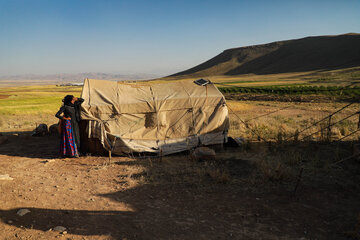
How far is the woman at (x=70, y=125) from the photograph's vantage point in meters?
7.67

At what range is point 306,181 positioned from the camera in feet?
19.5

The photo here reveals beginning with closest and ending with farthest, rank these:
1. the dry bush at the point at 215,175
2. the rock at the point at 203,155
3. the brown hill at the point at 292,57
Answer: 1. the dry bush at the point at 215,175
2. the rock at the point at 203,155
3. the brown hill at the point at 292,57

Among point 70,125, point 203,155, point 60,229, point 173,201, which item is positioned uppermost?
point 70,125

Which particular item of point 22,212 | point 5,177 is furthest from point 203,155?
point 5,177

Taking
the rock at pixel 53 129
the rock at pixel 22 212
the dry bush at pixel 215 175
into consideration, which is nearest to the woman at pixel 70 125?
the rock at pixel 22 212

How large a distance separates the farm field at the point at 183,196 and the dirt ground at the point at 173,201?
0.05 ft

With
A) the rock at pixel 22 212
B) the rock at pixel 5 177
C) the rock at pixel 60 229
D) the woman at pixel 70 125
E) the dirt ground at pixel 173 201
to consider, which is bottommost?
the dirt ground at pixel 173 201

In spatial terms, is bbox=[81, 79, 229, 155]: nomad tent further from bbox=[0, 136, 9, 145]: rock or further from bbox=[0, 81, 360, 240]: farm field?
bbox=[0, 136, 9, 145]: rock

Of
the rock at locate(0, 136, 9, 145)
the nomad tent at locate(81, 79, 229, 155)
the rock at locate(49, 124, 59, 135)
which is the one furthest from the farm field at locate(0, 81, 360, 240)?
the rock at locate(49, 124, 59, 135)

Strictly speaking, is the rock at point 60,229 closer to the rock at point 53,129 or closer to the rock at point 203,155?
the rock at point 203,155

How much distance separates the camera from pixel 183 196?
525 cm

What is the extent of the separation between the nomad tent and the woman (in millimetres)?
235

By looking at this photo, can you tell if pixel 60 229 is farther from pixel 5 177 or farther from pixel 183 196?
pixel 5 177

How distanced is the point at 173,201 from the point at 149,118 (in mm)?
4098
